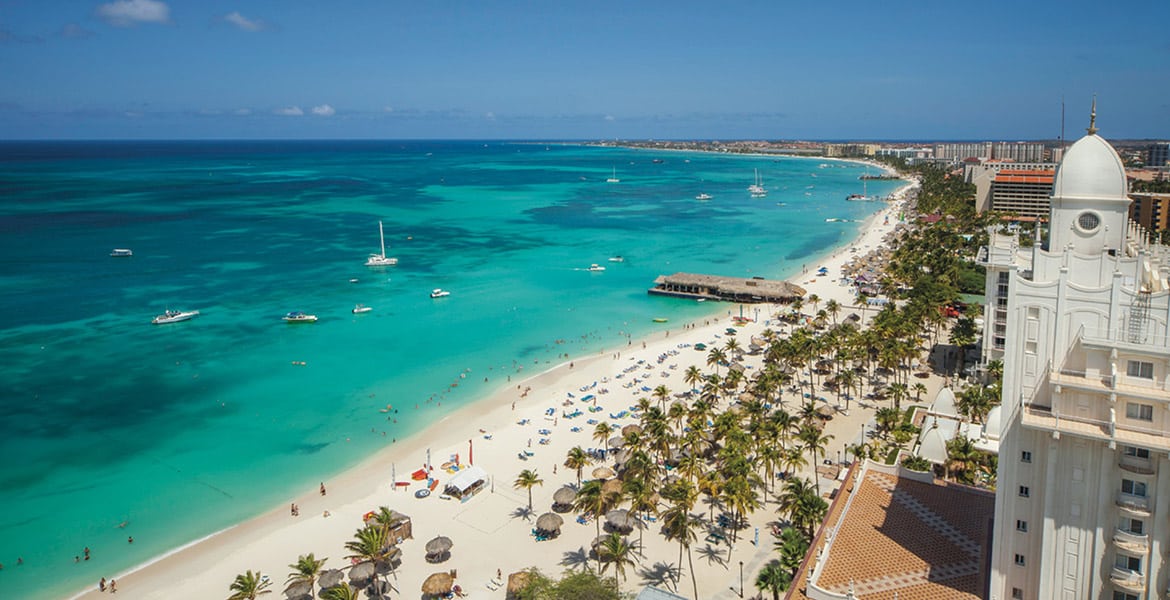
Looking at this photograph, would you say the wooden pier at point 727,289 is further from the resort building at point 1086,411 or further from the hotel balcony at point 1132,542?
the hotel balcony at point 1132,542

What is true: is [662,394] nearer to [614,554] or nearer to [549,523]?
[549,523]

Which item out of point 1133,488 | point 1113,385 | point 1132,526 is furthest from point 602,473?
point 1113,385

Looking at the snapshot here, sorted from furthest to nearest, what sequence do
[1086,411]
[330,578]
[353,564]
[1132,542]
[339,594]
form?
1. [353,564]
2. [330,578]
3. [339,594]
4. [1086,411]
5. [1132,542]

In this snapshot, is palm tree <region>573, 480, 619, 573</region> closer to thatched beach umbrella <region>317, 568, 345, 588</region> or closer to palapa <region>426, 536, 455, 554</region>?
palapa <region>426, 536, 455, 554</region>

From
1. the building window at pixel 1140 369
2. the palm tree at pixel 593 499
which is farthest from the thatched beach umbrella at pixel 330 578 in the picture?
the building window at pixel 1140 369

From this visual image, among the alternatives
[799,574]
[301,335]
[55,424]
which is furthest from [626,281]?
[799,574]

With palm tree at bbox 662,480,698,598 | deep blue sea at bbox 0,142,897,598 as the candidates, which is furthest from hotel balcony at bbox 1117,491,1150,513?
deep blue sea at bbox 0,142,897,598
